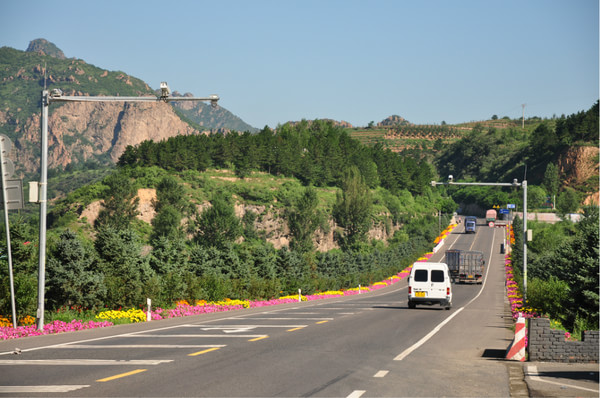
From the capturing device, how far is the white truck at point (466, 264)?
7581cm

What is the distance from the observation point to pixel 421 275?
31.8m

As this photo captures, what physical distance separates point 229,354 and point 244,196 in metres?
125

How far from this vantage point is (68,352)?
14258 millimetres

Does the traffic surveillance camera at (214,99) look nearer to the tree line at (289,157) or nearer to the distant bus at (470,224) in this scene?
the tree line at (289,157)

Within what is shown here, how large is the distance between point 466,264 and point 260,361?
218 feet

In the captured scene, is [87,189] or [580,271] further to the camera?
[87,189]

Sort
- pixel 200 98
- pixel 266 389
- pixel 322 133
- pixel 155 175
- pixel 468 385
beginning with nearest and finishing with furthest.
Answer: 1. pixel 266 389
2. pixel 468 385
3. pixel 200 98
4. pixel 155 175
5. pixel 322 133

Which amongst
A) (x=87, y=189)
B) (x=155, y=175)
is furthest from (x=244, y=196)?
(x=87, y=189)

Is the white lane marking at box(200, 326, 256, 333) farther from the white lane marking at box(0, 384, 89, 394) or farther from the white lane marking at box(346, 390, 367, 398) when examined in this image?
the white lane marking at box(346, 390, 367, 398)

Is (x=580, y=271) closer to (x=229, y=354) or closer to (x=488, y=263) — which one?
(x=229, y=354)

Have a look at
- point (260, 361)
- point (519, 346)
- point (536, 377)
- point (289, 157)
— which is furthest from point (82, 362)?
point (289, 157)

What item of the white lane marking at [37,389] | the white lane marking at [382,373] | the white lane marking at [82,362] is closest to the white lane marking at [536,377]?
the white lane marking at [382,373]

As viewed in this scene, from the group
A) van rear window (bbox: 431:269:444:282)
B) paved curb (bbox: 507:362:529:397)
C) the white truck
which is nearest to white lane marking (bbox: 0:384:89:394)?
paved curb (bbox: 507:362:529:397)

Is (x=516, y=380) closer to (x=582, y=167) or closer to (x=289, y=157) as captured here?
(x=289, y=157)
